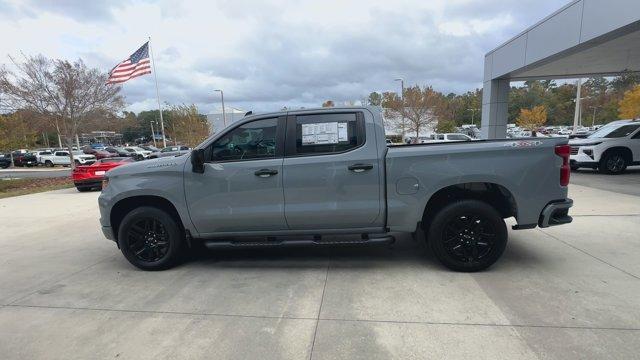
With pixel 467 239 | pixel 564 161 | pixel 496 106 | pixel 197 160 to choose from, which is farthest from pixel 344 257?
pixel 496 106

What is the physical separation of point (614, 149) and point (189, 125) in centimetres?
3630

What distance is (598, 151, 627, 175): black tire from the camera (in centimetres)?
1309

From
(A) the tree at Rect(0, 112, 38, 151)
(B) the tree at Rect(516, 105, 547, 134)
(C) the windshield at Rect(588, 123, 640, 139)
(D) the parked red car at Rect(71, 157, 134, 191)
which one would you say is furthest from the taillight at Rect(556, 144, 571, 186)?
(B) the tree at Rect(516, 105, 547, 134)

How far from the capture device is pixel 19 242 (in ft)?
22.4

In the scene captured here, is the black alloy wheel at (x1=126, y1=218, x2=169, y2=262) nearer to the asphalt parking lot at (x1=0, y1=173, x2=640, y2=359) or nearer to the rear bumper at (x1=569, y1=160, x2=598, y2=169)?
the asphalt parking lot at (x1=0, y1=173, x2=640, y2=359)

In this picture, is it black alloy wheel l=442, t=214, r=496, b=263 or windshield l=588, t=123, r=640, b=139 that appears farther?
windshield l=588, t=123, r=640, b=139

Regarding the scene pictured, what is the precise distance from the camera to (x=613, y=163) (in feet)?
43.1

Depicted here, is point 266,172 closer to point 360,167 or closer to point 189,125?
point 360,167

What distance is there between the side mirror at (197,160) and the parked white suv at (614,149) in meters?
13.7

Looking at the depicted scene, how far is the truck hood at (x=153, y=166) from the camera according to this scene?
4.74 metres

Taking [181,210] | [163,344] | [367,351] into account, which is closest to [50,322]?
[163,344]

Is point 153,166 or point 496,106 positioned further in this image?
point 496,106

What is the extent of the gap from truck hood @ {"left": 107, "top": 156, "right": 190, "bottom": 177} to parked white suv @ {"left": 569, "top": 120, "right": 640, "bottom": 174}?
45.4 feet

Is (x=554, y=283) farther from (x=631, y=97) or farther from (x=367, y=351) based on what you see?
(x=631, y=97)
